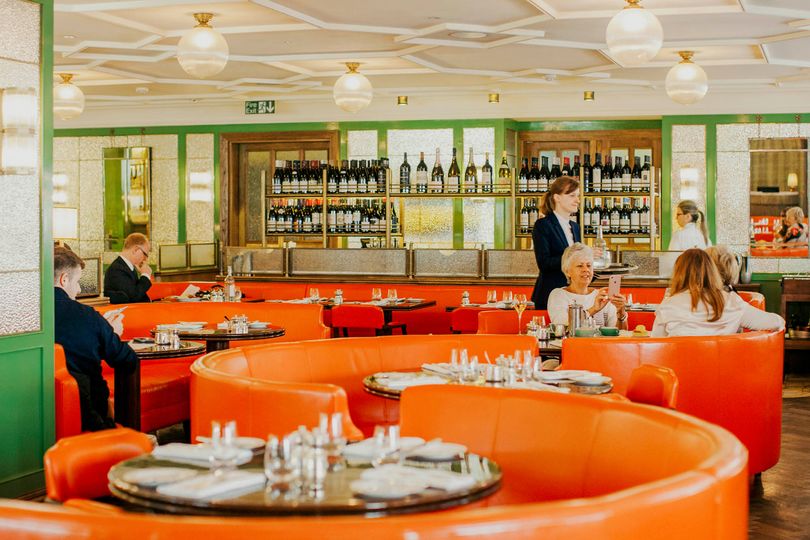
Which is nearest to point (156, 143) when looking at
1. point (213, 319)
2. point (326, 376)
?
point (213, 319)

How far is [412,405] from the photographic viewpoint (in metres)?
3.72

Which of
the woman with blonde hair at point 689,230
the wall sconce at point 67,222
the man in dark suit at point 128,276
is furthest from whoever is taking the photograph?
the wall sconce at point 67,222

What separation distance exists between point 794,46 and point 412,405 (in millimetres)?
7206

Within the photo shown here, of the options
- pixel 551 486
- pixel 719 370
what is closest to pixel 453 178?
pixel 719 370

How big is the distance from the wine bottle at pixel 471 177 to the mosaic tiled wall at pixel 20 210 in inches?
266

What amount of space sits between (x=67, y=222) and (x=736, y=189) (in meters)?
8.84

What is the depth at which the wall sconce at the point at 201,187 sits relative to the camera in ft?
45.5

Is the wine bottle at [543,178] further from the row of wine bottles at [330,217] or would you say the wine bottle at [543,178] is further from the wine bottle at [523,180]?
the row of wine bottles at [330,217]

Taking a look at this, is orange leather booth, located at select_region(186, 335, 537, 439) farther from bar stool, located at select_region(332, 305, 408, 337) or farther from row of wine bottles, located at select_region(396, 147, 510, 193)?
row of wine bottles, located at select_region(396, 147, 510, 193)

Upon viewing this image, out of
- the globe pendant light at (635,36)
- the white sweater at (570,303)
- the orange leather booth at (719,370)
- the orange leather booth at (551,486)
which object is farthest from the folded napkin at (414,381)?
the globe pendant light at (635,36)

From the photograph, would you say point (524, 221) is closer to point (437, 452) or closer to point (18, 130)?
point (18, 130)

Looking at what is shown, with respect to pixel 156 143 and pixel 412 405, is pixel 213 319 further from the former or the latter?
pixel 156 143

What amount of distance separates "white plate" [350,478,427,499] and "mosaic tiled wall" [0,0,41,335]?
131 inches

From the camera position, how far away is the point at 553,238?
716cm
